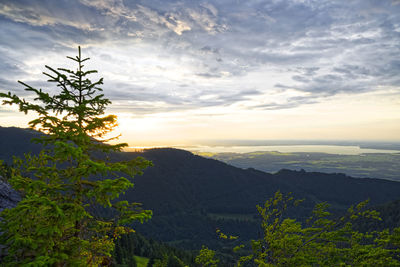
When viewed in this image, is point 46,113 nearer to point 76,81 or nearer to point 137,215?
point 76,81

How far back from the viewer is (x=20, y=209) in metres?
7.53

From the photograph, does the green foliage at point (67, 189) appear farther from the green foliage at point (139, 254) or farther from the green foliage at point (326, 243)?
the green foliage at point (139, 254)

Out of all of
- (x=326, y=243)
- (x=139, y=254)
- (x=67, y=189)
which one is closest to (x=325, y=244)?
(x=326, y=243)

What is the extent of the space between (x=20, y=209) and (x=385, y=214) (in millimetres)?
230425

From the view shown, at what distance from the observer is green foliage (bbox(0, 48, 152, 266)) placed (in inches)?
323

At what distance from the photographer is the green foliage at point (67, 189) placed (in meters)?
8.20

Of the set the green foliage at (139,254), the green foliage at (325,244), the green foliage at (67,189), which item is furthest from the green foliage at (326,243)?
the green foliage at (139,254)

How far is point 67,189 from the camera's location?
931 centimetres

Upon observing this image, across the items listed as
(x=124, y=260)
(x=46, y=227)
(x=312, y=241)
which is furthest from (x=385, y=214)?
(x=46, y=227)

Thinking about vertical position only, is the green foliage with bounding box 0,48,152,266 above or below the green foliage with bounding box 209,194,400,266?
above

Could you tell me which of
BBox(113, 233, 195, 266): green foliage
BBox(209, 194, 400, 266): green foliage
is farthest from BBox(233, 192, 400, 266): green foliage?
BBox(113, 233, 195, 266): green foliage

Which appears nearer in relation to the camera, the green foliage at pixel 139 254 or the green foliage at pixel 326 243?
the green foliage at pixel 326 243

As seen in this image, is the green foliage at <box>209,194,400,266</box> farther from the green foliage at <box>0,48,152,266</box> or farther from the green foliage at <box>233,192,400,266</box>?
the green foliage at <box>0,48,152,266</box>

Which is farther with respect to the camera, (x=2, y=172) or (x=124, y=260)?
(x=124, y=260)
